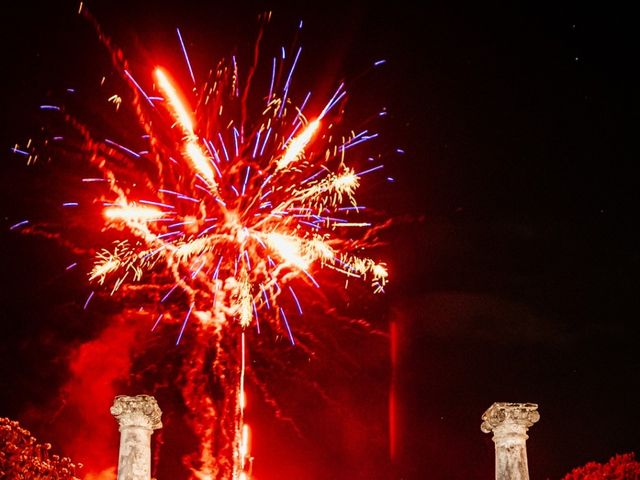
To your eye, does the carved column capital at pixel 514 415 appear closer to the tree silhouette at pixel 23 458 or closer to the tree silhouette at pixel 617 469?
the tree silhouette at pixel 23 458

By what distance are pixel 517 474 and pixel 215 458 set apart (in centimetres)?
1327

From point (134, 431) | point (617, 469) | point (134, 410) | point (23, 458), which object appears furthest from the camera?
point (617, 469)

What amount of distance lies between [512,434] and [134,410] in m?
6.74

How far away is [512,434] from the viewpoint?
1426 cm

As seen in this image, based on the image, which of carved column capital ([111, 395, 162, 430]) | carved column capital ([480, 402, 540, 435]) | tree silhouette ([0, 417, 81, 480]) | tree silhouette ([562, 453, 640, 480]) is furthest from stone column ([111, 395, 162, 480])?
tree silhouette ([562, 453, 640, 480])

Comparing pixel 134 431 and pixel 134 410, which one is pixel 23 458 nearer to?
pixel 134 431

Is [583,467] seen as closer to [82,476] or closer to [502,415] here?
[82,476]

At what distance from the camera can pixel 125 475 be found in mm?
14164

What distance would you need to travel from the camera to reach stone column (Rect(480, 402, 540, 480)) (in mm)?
14172

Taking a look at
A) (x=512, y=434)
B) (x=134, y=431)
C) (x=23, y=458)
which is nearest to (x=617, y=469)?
(x=512, y=434)

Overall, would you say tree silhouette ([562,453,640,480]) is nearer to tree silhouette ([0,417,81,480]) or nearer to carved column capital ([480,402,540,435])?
tree silhouette ([0,417,81,480])

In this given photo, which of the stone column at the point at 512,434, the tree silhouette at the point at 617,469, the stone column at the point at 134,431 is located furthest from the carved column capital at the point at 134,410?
the tree silhouette at the point at 617,469

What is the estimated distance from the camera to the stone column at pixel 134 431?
14.1 m

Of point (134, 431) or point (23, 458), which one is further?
point (23, 458)
